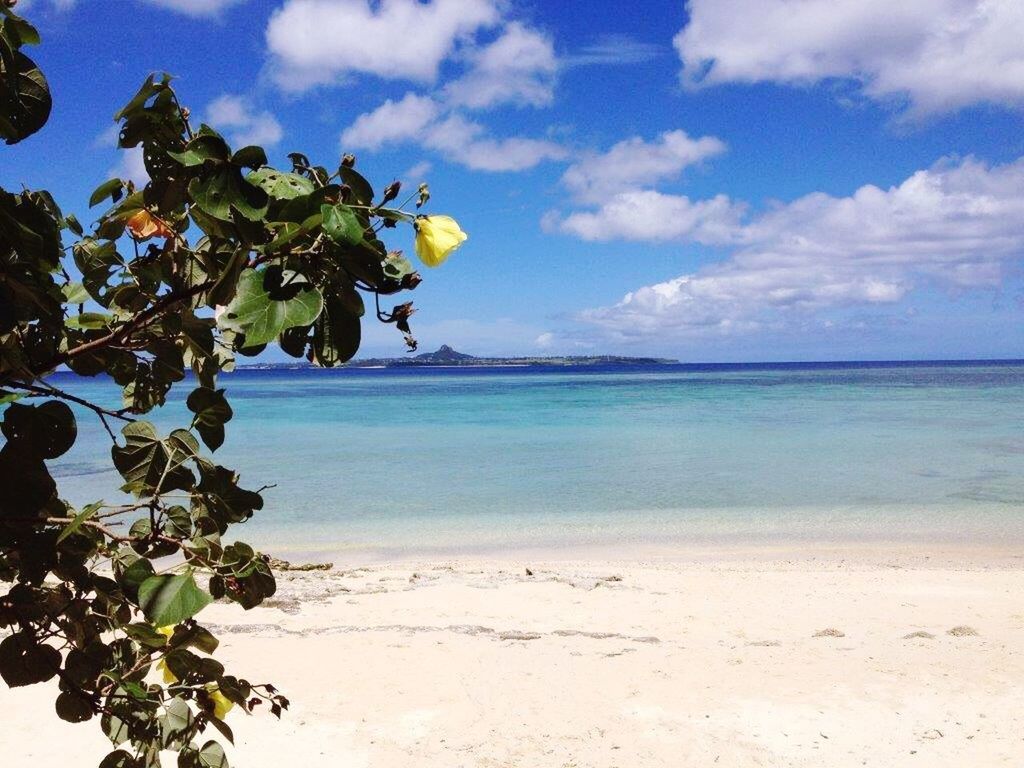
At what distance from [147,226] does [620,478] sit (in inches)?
507

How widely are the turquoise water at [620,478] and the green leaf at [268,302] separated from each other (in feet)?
28.0

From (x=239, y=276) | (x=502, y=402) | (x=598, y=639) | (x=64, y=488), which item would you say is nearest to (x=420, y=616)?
(x=598, y=639)

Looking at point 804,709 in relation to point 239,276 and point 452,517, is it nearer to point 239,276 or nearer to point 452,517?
point 239,276

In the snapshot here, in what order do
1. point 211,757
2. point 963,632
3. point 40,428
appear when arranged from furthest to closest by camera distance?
1. point 963,632
2. point 211,757
3. point 40,428

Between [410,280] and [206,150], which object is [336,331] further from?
[206,150]

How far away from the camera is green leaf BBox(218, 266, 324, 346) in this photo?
76 centimetres

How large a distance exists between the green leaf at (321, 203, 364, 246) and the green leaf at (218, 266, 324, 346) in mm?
53

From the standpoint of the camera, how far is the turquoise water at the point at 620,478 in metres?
9.94

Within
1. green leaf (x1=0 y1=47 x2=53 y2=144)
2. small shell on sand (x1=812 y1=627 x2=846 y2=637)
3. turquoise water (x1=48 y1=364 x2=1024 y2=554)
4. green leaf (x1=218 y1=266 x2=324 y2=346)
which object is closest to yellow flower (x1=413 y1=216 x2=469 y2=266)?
green leaf (x1=218 y1=266 x2=324 y2=346)

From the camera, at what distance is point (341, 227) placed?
754 mm

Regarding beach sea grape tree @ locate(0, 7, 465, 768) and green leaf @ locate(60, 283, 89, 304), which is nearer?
beach sea grape tree @ locate(0, 7, 465, 768)

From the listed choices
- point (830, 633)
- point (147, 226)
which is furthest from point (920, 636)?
point (147, 226)

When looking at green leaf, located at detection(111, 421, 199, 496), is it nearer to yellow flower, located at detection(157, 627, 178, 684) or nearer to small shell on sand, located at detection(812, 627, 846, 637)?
yellow flower, located at detection(157, 627, 178, 684)

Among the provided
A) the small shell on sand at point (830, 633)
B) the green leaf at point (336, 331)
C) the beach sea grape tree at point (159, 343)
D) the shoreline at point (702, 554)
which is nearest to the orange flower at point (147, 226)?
the beach sea grape tree at point (159, 343)
